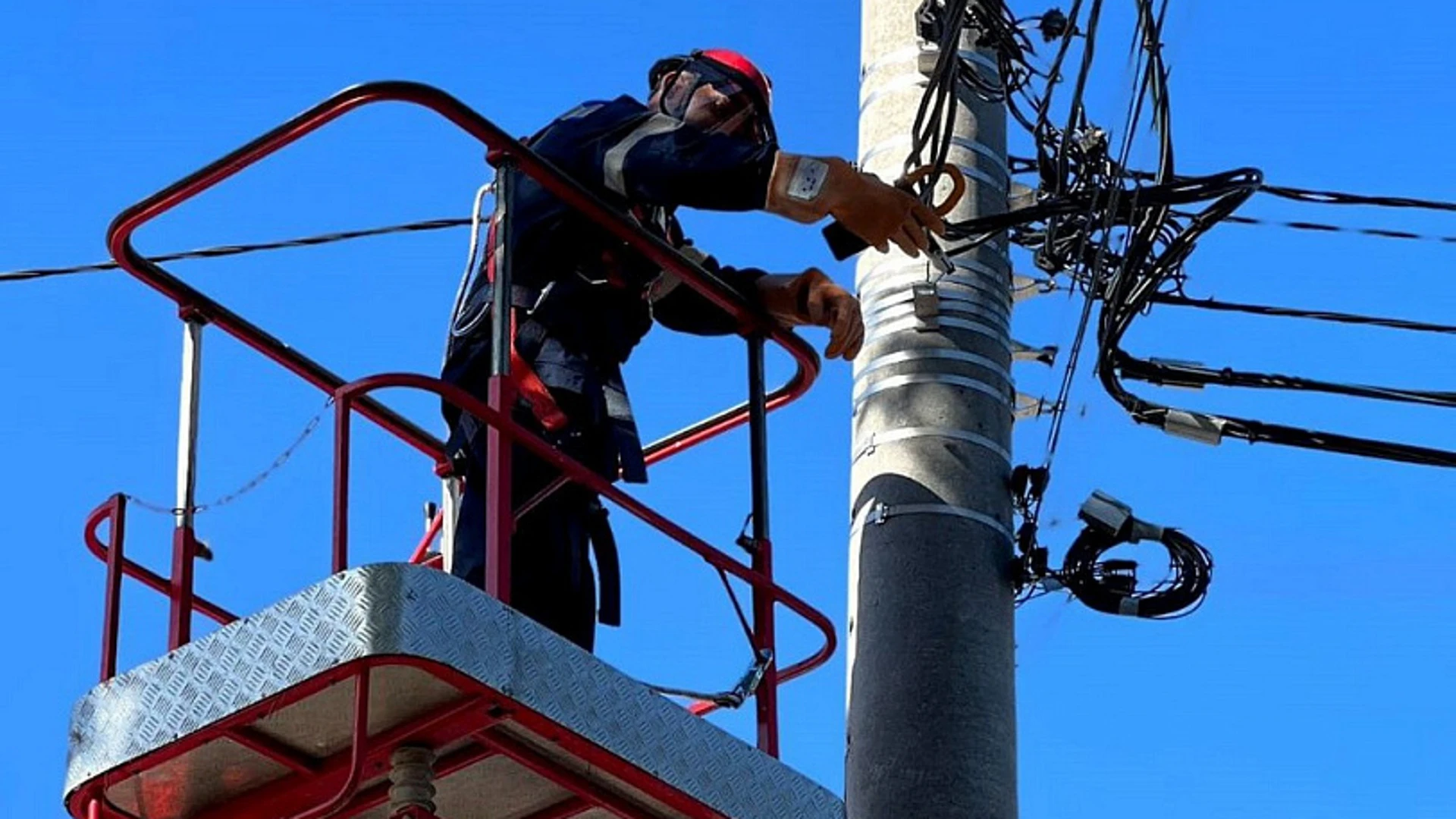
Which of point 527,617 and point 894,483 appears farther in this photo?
point 894,483

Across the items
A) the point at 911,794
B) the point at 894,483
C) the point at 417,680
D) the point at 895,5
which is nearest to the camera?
the point at 417,680

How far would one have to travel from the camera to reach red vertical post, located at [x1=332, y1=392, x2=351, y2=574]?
7582 millimetres

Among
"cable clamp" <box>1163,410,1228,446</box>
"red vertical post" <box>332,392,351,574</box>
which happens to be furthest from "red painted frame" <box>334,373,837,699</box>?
"cable clamp" <box>1163,410,1228,446</box>

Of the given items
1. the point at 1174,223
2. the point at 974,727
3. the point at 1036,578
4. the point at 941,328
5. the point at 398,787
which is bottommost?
the point at 398,787

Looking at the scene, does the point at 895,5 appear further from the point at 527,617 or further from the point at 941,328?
the point at 527,617

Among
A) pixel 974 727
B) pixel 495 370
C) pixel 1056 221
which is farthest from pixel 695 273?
pixel 1056 221

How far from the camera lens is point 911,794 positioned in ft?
28.1

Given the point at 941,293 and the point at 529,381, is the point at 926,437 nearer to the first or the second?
the point at 941,293

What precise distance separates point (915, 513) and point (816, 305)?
65 centimetres

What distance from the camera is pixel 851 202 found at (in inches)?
340

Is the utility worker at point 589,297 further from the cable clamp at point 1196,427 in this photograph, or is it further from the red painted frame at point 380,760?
the cable clamp at point 1196,427

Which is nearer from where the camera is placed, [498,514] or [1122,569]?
[498,514]

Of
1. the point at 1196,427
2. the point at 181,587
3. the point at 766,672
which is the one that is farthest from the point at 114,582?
the point at 1196,427

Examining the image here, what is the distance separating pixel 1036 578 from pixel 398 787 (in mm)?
2308
